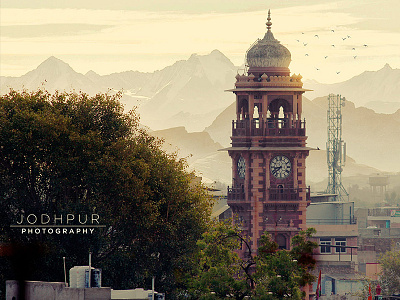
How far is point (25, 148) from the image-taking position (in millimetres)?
108562

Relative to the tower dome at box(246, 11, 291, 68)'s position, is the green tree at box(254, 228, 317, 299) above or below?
below

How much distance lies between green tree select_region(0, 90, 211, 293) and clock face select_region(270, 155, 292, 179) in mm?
51604

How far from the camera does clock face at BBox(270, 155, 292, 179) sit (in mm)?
168250

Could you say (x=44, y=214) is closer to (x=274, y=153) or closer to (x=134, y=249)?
(x=134, y=249)

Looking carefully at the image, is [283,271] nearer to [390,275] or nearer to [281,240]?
[281,240]

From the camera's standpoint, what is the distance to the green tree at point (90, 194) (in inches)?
4267

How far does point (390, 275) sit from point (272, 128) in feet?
103

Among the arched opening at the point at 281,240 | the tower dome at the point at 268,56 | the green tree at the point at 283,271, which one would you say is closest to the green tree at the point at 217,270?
the green tree at the point at 283,271

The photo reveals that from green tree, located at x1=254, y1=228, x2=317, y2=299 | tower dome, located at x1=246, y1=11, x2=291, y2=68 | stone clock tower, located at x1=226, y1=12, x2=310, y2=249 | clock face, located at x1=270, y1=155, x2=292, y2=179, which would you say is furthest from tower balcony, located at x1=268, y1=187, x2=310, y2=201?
green tree, located at x1=254, y1=228, x2=317, y2=299

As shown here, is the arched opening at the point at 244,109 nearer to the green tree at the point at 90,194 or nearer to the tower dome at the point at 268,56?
the tower dome at the point at 268,56

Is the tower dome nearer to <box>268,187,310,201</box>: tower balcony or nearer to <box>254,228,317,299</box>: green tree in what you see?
<box>268,187,310,201</box>: tower balcony

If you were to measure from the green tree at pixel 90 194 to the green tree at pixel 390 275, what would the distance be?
69.4 meters

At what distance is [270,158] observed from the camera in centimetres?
16788

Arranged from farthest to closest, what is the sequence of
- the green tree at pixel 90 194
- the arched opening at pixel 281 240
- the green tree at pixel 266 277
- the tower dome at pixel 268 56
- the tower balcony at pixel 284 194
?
the tower dome at pixel 268 56 < the tower balcony at pixel 284 194 < the arched opening at pixel 281 240 < the green tree at pixel 90 194 < the green tree at pixel 266 277
